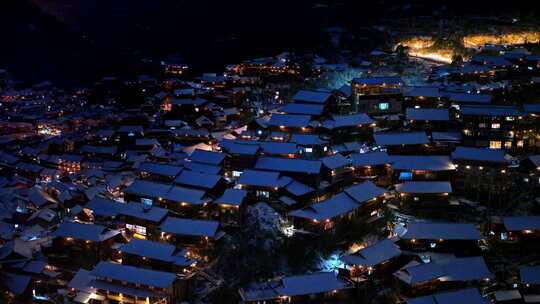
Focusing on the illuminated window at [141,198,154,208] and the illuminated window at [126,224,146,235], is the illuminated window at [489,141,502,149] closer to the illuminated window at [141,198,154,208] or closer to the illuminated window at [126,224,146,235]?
the illuminated window at [141,198,154,208]

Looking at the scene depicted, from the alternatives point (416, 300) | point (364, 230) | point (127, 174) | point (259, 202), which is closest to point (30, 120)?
point (127, 174)

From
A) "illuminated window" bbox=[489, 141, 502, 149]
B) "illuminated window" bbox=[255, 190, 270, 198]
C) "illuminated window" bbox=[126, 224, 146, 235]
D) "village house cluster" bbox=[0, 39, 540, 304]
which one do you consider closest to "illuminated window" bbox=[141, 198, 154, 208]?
"village house cluster" bbox=[0, 39, 540, 304]

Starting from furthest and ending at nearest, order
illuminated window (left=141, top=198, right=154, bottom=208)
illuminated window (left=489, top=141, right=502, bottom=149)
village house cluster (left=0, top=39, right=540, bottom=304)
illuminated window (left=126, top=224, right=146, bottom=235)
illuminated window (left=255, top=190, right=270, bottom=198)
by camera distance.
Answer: illuminated window (left=489, top=141, right=502, bottom=149), illuminated window (left=141, top=198, right=154, bottom=208), illuminated window (left=255, top=190, right=270, bottom=198), illuminated window (left=126, top=224, right=146, bottom=235), village house cluster (left=0, top=39, right=540, bottom=304)

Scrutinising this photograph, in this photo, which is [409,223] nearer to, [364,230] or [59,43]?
[364,230]

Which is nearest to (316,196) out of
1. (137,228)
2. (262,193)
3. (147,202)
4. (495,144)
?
(262,193)

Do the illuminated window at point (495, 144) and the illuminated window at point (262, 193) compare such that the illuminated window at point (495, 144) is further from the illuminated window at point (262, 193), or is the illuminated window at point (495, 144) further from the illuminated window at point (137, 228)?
the illuminated window at point (137, 228)

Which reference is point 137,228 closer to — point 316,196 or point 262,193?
point 262,193

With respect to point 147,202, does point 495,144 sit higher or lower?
higher

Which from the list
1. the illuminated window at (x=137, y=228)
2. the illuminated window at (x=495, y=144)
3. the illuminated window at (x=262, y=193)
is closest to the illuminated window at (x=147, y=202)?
the illuminated window at (x=137, y=228)
